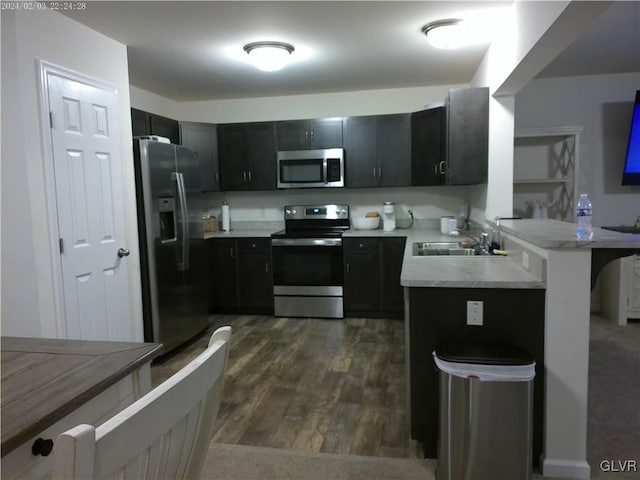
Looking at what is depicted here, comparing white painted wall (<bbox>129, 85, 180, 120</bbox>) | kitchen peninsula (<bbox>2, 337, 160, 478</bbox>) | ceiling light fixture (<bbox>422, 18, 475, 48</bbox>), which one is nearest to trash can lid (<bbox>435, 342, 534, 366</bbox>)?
kitchen peninsula (<bbox>2, 337, 160, 478</bbox>)

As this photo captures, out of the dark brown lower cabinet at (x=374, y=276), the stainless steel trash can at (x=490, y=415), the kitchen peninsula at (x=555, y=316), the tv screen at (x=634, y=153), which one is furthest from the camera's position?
the dark brown lower cabinet at (x=374, y=276)

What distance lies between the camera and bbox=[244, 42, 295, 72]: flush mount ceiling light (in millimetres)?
3102

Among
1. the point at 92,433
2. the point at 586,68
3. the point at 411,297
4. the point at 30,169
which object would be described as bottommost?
the point at 411,297

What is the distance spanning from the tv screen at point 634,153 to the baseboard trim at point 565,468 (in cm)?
330

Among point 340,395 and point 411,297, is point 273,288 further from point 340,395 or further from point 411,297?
point 411,297

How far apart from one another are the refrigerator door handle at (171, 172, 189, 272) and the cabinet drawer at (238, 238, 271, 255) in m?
0.93

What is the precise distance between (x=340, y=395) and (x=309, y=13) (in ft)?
7.94

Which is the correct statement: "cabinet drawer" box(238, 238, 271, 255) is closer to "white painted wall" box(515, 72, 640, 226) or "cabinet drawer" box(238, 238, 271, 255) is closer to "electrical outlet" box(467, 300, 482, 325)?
"electrical outlet" box(467, 300, 482, 325)

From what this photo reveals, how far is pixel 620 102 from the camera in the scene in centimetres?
425

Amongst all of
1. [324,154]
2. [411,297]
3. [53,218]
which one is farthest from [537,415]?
[324,154]

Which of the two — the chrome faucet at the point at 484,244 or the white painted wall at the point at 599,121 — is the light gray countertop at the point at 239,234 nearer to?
the chrome faucet at the point at 484,244

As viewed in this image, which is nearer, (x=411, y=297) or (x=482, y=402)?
(x=482, y=402)

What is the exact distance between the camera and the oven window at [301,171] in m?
4.52

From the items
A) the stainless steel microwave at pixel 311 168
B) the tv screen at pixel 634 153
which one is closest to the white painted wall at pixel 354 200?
the stainless steel microwave at pixel 311 168
